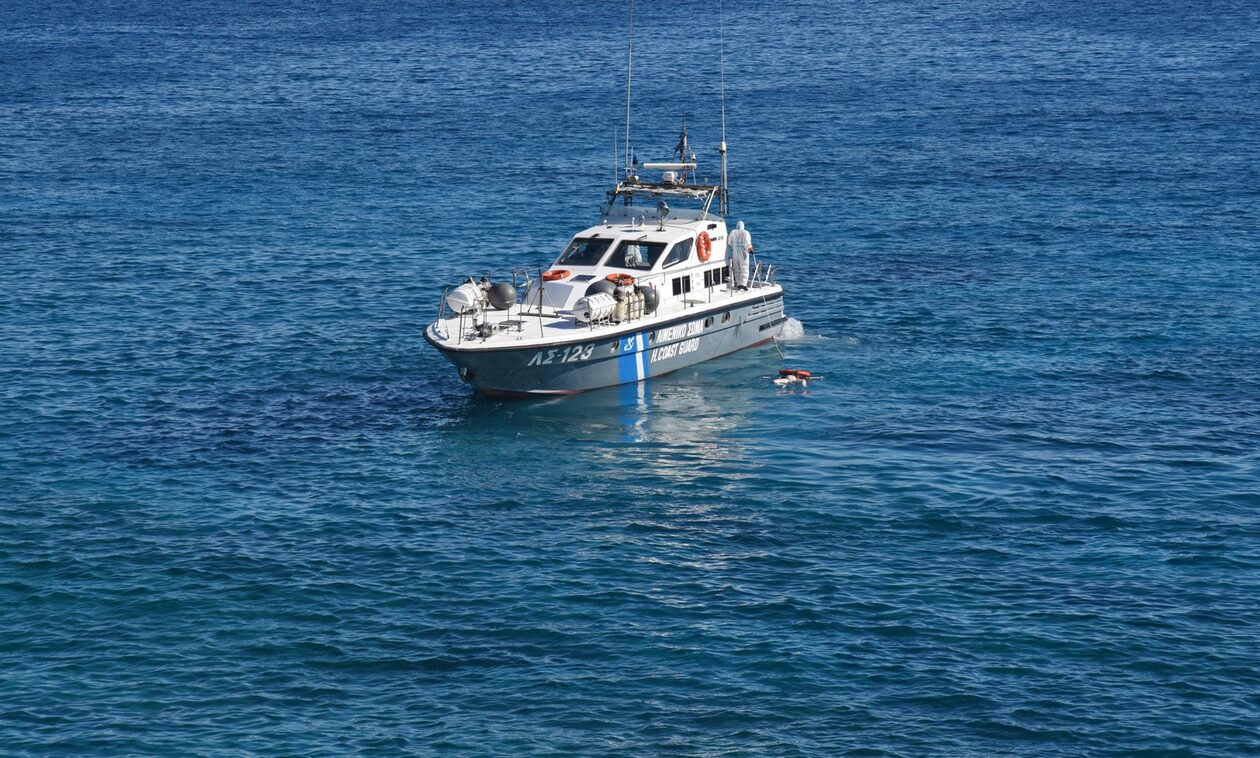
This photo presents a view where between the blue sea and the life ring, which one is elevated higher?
the life ring

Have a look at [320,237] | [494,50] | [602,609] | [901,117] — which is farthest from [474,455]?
[494,50]

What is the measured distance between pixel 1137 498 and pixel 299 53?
103854mm

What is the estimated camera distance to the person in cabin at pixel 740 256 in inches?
2318

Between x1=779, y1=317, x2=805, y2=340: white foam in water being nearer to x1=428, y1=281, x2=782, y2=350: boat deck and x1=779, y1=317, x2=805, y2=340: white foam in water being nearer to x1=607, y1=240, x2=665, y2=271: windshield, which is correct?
x1=428, y1=281, x2=782, y2=350: boat deck

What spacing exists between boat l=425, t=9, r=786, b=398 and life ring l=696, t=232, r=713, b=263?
0.04 meters

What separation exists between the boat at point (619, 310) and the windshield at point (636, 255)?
3 centimetres

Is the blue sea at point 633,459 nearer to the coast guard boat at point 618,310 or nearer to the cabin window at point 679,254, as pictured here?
the coast guard boat at point 618,310

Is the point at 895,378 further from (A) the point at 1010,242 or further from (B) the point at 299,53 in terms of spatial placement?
(B) the point at 299,53

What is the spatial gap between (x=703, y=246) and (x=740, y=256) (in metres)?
1.79

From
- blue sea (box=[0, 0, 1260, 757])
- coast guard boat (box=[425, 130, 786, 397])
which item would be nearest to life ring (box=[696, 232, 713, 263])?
coast guard boat (box=[425, 130, 786, 397])

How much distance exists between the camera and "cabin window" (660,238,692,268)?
185ft

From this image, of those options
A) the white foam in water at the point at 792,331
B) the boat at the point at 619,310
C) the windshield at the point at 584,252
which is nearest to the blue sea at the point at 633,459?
the white foam in water at the point at 792,331

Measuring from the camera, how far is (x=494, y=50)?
→ 134 meters

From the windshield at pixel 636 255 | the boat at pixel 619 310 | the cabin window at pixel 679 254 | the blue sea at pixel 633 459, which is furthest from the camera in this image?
the cabin window at pixel 679 254
